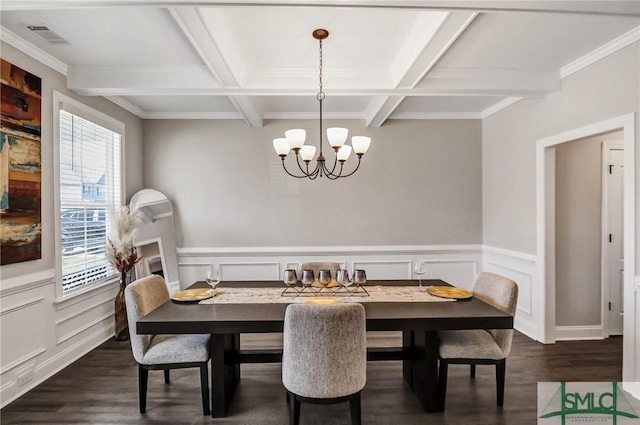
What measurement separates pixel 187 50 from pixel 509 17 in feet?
7.67

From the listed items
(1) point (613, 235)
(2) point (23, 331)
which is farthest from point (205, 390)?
(1) point (613, 235)

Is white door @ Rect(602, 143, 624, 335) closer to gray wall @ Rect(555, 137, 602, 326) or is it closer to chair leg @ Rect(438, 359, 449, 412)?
gray wall @ Rect(555, 137, 602, 326)

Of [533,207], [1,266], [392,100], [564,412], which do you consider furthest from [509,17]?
[1,266]

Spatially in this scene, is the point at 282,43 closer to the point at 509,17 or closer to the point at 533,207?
the point at 509,17

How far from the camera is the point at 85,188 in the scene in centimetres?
344

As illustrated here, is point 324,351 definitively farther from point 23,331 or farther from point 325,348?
point 23,331

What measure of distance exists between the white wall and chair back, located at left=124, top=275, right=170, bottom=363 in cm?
92

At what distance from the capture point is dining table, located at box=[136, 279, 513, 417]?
203 cm

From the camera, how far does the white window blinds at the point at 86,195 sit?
313 cm

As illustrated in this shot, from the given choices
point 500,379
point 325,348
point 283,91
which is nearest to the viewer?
point 325,348

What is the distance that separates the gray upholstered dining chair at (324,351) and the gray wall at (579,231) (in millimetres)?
2895

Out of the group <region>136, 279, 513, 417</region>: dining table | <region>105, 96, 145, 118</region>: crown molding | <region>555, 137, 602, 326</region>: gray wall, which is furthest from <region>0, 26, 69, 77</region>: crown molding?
<region>555, 137, 602, 326</region>: gray wall

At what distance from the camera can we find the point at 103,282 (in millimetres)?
3664

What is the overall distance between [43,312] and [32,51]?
6.74ft
